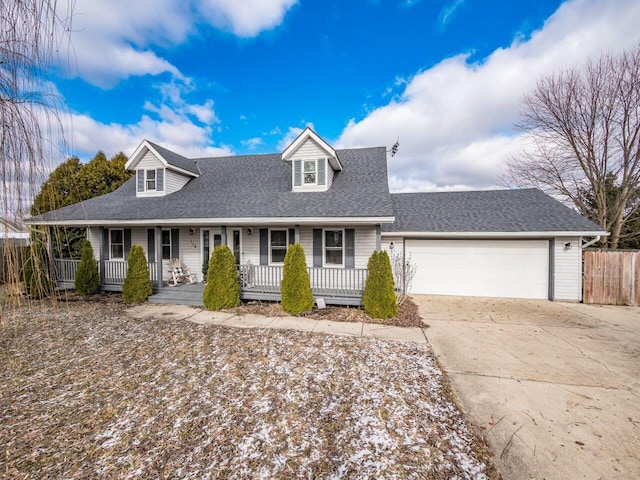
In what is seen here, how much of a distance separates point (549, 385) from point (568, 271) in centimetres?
772

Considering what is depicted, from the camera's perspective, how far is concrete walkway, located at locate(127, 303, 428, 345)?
249 inches

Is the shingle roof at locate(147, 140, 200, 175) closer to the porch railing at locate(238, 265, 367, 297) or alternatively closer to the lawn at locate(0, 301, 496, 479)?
the porch railing at locate(238, 265, 367, 297)

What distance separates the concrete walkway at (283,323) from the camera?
20.7ft

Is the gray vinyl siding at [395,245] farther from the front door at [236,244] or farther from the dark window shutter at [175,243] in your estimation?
the dark window shutter at [175,243]

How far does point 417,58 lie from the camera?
11.9 m

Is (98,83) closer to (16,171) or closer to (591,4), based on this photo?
(16,171)

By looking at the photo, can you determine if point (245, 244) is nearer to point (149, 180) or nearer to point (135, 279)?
point (135, 279)

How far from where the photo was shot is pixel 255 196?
10352 mm

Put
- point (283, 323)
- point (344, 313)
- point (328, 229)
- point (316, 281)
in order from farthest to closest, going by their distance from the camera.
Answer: point (328, 229) < point (316, 281) < point (344, 313) < point (283, 323)

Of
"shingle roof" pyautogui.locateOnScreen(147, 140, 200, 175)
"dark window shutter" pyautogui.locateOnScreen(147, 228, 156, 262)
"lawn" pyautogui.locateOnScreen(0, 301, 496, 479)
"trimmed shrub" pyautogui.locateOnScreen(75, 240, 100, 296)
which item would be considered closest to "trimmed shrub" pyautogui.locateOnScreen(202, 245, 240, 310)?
"lawn" pyautogui.locateOnScreen(0, 301, 496, 479)

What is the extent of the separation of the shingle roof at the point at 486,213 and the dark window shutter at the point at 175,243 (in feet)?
28.7

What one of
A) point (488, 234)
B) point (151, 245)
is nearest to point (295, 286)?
point (151, 245)

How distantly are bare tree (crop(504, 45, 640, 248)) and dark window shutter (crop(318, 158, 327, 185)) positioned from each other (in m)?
13.6

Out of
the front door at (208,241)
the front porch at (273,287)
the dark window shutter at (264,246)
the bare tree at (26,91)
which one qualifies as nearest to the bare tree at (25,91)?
the bare tree at (26,91)
